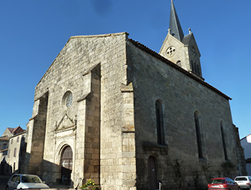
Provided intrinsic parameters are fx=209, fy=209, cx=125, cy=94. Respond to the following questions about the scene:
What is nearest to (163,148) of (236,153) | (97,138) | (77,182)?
(97,138)

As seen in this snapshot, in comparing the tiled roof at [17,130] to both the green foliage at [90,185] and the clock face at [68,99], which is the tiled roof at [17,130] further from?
the green foliage at [90,185]

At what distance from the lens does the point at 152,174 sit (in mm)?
10828

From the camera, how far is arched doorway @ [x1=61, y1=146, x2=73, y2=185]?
12540 mm

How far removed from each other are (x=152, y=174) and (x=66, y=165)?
5440 mm

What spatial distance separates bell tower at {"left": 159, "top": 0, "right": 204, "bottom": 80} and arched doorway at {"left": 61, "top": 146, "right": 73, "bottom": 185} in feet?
54.3

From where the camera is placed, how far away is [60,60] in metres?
16.5

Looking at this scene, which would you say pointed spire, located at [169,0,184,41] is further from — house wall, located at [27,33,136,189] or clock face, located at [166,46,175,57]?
house wall, located at [27,33,136,189]

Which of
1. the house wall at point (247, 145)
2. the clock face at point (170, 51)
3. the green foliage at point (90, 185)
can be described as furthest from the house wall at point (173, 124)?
the house wall at point (247, 145)

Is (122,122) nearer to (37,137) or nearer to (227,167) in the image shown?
(37,137)

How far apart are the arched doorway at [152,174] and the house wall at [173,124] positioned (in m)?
0.20

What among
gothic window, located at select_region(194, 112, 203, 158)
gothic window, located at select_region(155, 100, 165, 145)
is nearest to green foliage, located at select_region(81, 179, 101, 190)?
gothic window, located at select_region(155, 100, 165, 145)

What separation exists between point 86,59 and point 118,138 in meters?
6.09

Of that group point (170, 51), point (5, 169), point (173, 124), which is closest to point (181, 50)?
point (170, 51)

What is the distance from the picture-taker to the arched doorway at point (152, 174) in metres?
10.6
